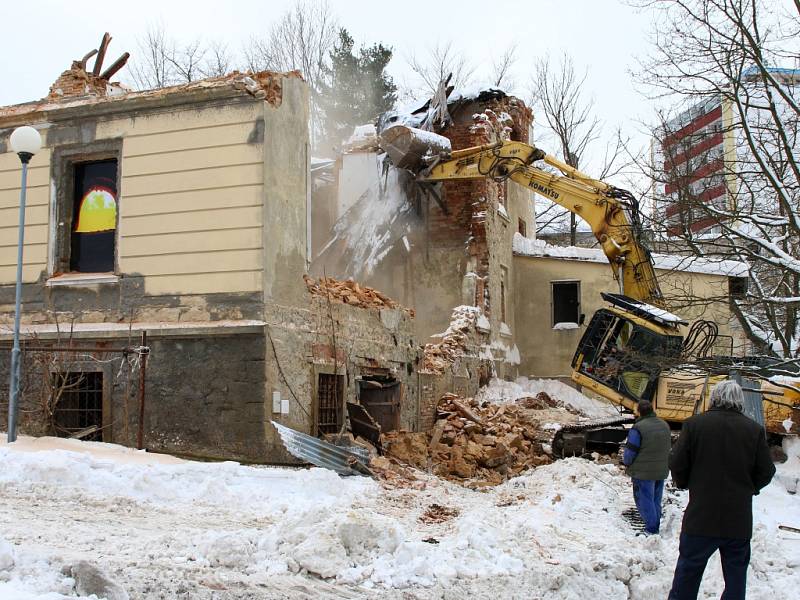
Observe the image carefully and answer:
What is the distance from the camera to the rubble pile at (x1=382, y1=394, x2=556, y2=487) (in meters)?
13.8

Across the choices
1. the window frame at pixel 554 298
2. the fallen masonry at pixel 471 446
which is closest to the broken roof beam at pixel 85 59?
the fallen masonry at pixel 471 446

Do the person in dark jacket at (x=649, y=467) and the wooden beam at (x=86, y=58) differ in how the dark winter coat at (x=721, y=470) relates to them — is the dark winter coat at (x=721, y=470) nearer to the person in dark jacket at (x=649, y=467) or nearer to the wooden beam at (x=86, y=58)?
the person in dark jacket at (x=649, y=467)

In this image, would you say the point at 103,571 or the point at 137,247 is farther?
the point at 137,247

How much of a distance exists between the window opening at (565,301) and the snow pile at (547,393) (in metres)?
2.16

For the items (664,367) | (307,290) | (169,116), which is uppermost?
(169,116)

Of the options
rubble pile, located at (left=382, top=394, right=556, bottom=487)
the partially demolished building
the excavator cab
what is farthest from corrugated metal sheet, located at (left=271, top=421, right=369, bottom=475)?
the excavator cab

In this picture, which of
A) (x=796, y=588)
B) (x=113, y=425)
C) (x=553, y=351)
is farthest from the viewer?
(x=553, y=351)

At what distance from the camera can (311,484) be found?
9812 millimetres

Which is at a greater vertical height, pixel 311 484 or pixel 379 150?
pixel 379 150

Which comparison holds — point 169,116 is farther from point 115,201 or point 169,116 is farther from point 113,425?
point 113,425

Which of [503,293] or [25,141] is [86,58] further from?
[503,293]

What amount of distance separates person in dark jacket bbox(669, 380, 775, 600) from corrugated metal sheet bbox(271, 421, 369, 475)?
6.04 meters

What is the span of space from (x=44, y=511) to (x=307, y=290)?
19.6 ft

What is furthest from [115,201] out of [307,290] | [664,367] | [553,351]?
[553,351]
